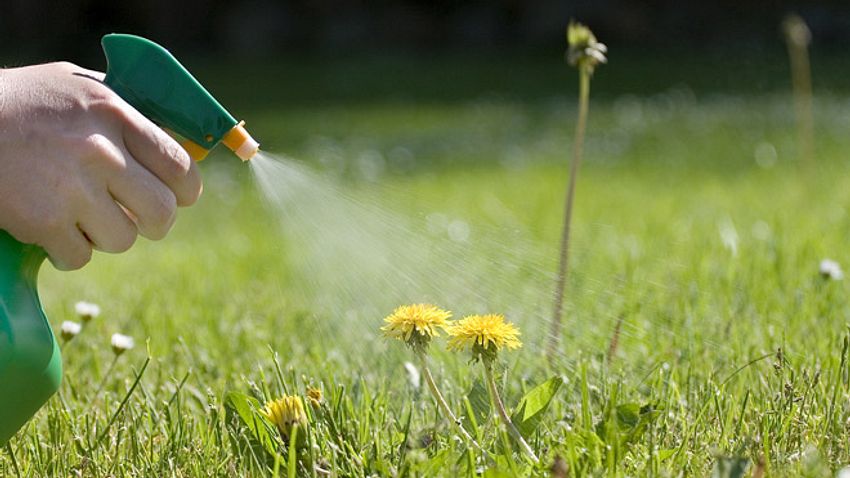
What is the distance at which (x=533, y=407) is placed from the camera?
1163mm

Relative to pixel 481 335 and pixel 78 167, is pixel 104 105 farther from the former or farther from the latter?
pixel 481 335

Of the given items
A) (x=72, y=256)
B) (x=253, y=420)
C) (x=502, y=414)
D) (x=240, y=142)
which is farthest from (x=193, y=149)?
(x=502, y=414)

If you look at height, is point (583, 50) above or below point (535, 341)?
above

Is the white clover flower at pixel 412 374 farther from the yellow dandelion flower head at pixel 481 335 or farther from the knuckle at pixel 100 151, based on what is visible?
the knuckle at pixel 100 151

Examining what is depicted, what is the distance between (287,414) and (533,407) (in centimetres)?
26

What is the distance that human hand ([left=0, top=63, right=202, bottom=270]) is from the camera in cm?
110

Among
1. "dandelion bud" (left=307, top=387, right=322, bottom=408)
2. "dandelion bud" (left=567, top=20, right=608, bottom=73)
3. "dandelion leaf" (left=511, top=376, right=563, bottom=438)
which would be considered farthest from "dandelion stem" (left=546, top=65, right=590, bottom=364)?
"dandelion bud" (left=307, top=387, right=322, bottom=408)

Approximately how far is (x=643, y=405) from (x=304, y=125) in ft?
20.6

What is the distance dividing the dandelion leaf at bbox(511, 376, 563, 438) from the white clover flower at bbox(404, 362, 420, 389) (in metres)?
0.30

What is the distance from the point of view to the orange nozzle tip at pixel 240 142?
1.19 m

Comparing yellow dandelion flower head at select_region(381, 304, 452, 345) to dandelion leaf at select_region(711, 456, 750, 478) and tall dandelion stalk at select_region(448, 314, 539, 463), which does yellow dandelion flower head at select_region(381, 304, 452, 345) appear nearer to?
tall dandelion stalk at select_region(448, 314, 539, 463)

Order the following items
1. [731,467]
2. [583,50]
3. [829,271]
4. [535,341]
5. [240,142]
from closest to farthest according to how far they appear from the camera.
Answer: [731,467] < [240,142] < [583,50] < [535,341] < [829,271]

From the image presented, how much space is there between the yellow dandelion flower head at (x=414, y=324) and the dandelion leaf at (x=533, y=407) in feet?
0.41

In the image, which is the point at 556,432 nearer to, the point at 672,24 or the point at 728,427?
the point at 728,427
